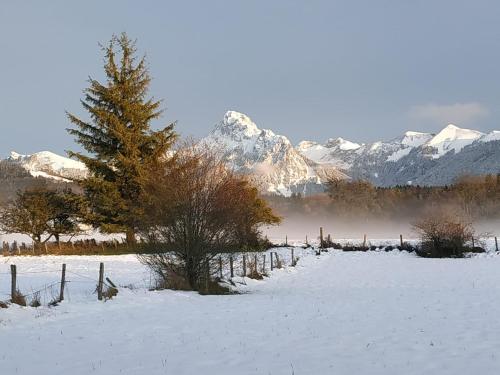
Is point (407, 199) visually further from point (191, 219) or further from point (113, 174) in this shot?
point (191, 219)

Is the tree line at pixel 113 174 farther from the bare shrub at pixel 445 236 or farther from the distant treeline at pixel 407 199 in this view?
the distant treeline at pixel 407 199

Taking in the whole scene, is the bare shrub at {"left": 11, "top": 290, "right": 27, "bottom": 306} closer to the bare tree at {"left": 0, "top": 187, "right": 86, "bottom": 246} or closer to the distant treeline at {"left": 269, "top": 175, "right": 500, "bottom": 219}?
the bare tree at {"left": 0, "top": 187, "right": 86, "bottom": 246}

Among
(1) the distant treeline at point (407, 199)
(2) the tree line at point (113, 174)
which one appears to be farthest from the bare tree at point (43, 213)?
(1) the distant treeline at point (407, 199)

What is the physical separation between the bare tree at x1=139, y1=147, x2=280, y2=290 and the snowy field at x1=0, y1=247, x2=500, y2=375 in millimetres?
1957

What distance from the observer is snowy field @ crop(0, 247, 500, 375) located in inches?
310

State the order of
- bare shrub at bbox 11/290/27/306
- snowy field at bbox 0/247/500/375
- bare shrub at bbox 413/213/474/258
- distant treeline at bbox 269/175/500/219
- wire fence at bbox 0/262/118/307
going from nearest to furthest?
snowy field at bbox 0/247/500/375, bare shrub at bbox 11/290/27/306, wire fence at bbox 0/262/118/307, bare shrub at bbox 413/213/474/258, distant treeline at bbox 269/175/500/219

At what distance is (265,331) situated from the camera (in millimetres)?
10875

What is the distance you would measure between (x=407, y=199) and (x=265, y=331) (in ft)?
432

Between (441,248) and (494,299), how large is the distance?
24.3 meters

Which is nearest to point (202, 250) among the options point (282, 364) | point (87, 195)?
point (282, 364)

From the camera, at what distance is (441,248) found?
3841cm

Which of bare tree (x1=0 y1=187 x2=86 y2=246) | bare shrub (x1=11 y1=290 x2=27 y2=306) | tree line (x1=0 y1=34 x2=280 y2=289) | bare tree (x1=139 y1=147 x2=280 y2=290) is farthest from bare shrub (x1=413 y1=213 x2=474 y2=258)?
bare shrub (x1=11 y1=290 x2=27 y2=306)

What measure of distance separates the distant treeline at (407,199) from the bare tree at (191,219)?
67.2 meters

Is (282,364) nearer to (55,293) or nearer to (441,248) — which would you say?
(55,293)
